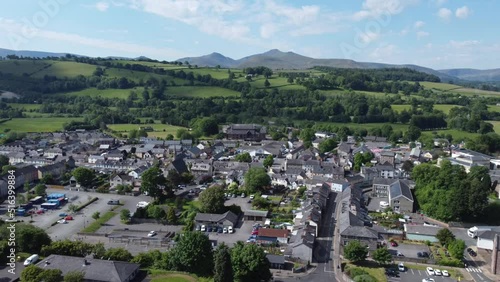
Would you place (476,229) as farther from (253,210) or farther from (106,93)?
(106,93)

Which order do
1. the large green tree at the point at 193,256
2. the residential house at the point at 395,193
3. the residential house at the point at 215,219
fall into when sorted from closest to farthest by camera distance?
1. the large green tree at the point at 193,256
2. the residential house at the point at 215,219
3. the residential house at the point at 395,193

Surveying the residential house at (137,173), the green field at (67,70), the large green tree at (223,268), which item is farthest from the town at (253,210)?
the green field at (67,70)

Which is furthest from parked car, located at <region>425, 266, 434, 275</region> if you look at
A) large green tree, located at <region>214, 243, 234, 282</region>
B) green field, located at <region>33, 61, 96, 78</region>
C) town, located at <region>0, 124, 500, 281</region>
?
green field, located at <region>33, 61, 96, 78</region>

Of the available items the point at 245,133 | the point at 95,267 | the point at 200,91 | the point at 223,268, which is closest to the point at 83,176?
the point at 95,267

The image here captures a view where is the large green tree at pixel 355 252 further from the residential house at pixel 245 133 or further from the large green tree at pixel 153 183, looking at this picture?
the residential house at pixel 245 133

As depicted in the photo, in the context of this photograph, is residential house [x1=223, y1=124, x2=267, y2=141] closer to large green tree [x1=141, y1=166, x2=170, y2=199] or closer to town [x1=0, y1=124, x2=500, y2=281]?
town [x1=0, y1=124, x2=500, y2=281]
